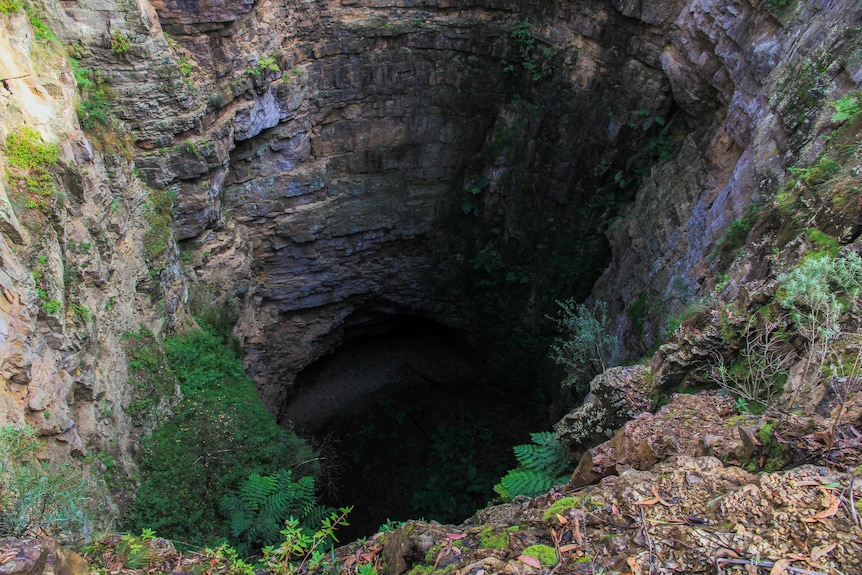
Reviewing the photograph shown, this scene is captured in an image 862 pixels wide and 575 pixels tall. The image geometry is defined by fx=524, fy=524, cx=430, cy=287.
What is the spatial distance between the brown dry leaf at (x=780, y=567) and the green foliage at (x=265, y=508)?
4826 mm

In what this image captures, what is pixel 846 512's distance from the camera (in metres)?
2.38

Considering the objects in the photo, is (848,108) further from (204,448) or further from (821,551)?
(204,448)

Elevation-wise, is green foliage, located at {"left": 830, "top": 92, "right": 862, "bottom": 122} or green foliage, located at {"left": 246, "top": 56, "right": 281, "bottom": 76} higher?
green foliage, located at {"left": 246, "top": 56, "right": 281, "bottom": 76}

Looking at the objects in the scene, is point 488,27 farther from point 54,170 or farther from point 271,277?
point 54,170

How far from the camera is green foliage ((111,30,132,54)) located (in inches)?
286

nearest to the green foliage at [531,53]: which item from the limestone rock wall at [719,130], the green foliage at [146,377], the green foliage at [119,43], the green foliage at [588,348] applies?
the limestone rock wall at [719,130]

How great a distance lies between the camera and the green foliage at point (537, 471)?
509cm

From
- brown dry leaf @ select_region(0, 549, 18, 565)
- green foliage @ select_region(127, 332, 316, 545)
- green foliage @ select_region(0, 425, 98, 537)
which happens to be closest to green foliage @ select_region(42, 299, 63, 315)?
green foliage @ select_region(0, 425, 98, 537)

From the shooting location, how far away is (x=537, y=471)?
18.3 feet

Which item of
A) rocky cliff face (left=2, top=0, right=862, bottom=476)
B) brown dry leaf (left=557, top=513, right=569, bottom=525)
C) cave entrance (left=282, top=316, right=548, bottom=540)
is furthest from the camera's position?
cave entrance (left=282, top=316, right=548, bottom=540)

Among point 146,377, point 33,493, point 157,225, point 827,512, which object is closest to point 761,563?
point 827,512

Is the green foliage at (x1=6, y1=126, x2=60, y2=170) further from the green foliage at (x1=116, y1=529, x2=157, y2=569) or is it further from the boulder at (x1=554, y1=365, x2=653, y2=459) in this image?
the boulder at (x1=554, y1=365, x2=653, y2=459)

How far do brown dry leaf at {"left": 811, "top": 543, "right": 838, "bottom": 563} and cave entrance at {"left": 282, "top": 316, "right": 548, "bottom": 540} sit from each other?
30.6 feet

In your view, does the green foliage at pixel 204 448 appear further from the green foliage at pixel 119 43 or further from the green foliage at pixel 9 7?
the green foliage at pixel 9 7
